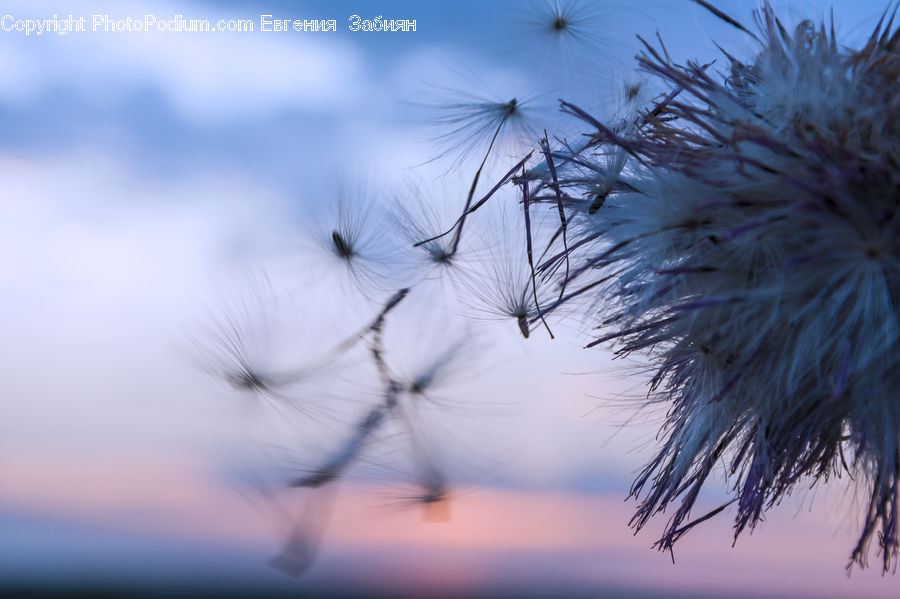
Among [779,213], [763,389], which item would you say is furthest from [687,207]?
[763,389]

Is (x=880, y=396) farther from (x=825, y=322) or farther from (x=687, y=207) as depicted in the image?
(x=687, y=207)

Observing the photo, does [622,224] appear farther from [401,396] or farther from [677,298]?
[401,396]

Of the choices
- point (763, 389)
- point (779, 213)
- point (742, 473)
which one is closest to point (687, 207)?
point (779, 213)

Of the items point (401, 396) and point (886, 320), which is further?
point (401, 396)

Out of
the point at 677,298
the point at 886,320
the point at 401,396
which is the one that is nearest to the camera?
the point at 886,320

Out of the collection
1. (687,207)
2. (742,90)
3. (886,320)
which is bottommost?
(886,320)

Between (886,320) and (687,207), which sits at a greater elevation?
(687,207)

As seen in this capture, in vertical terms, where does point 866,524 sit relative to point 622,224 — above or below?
below

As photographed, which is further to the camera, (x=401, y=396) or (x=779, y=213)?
(x=401, y=396)

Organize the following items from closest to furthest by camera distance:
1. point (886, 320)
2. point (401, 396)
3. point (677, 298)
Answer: point (886, 320) → point (677, 298) → point (401, 396)
